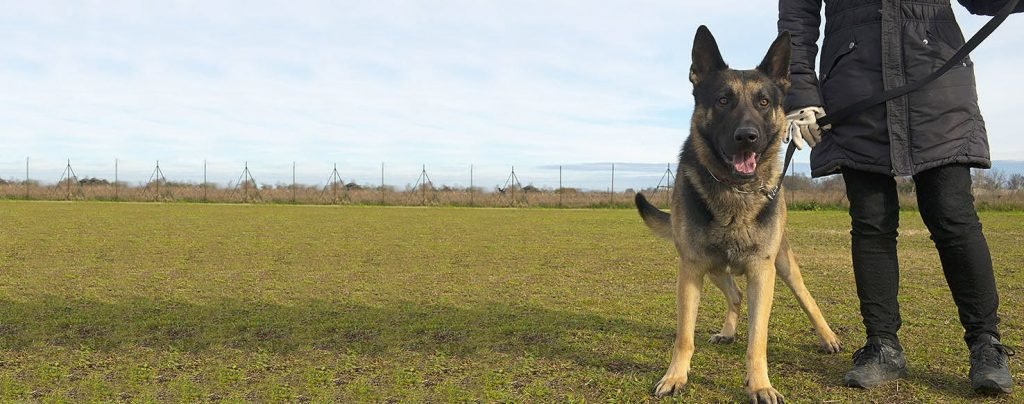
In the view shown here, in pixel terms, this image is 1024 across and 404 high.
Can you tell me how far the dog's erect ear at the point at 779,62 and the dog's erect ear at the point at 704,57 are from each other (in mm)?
183

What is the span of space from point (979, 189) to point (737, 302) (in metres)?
28.4

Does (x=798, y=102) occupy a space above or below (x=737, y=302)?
above

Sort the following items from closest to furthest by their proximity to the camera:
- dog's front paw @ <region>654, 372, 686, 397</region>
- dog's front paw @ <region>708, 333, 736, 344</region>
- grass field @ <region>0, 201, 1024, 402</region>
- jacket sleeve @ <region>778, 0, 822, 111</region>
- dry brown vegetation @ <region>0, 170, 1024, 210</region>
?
dog's front paw @ <region>654, 372, 686, 397</region> → grass field @ <region>0, 201, 1024, 402</region> → jacket sleeve @ <region>778, 0, 822, 111</region> → dog's front paw @ <region>708, 333, 736, 344</region> → dry brown vegetation @ <region>0, 170, 1024, 210</region>

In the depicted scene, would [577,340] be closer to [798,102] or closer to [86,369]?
[798,102]

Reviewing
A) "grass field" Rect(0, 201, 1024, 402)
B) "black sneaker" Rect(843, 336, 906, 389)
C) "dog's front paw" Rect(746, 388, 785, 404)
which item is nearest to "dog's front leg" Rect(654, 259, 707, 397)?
"grass field" Rect(0, 201, 1024, 402)

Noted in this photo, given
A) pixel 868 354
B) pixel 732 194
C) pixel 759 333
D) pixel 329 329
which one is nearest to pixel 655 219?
pixel 732 194

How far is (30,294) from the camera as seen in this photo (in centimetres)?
546

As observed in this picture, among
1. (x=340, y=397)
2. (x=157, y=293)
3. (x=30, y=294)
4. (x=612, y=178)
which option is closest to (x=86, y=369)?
(x=340, y=397)

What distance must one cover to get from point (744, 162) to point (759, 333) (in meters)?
0.74

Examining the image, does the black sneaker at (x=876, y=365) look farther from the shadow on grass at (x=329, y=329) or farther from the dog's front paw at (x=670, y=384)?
the shadow on grass at (x=329, y=329)

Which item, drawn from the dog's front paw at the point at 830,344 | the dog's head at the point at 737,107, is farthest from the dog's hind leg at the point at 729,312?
the dog's head at the point at 737,107

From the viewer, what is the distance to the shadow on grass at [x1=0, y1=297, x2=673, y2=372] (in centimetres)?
383

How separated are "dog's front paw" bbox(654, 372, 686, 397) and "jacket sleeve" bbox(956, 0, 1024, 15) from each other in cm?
226

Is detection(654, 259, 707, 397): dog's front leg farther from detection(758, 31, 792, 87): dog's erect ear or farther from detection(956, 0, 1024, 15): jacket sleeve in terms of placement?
detection(956, 0, 1024, 15): jacket sleeve
